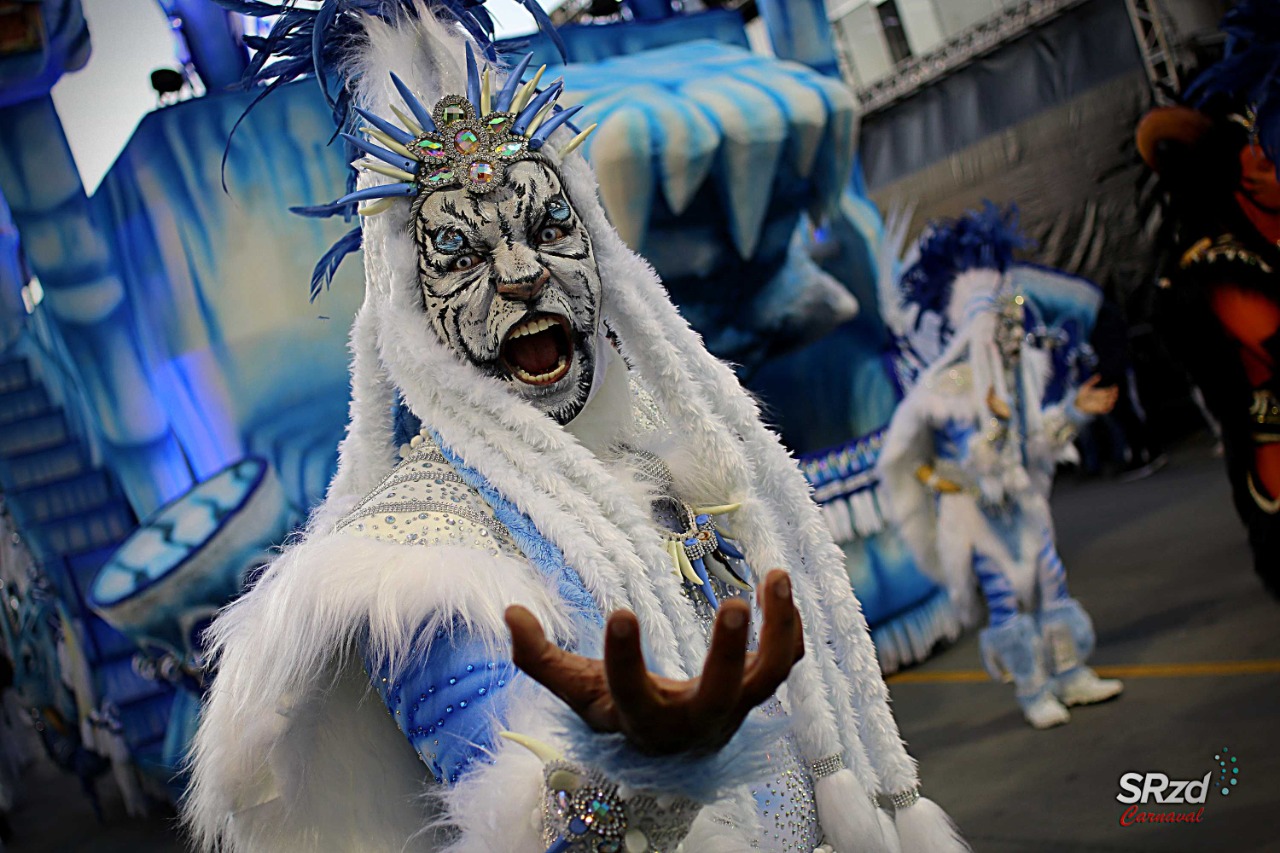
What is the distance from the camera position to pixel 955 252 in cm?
435

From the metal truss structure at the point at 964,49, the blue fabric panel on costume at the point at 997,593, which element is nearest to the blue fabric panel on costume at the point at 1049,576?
the blue fabric panel on costume at the point at 997,593

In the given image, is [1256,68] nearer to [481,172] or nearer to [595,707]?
[481,172]

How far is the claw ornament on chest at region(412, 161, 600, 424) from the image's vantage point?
1.10 m

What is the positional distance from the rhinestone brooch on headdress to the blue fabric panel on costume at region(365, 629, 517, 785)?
1.61 ft

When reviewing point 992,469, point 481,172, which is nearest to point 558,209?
point 481,172

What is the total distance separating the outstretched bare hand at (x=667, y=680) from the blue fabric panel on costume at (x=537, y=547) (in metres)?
0.26

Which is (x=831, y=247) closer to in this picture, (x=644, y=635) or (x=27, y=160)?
(x=27, y=160)

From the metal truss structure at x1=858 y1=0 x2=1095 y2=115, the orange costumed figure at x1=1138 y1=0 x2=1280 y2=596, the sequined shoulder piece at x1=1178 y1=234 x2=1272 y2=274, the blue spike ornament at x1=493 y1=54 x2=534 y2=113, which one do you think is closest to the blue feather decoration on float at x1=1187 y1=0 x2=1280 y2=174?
the orange costumed figure at x1=1138 y1=0 x2=1280 y2=596

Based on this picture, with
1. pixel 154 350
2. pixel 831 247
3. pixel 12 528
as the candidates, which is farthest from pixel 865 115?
pixel 12 528

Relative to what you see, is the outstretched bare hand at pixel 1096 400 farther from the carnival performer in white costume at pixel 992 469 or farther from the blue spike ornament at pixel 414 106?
the blue spike ornament at pixel 414 106

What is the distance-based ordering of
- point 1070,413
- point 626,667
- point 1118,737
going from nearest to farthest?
point 626,667
point 1118,737
point 1070,413

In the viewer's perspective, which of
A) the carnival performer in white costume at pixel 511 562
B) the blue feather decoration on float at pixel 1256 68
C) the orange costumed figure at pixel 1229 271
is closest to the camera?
the carnival performer in white costume at pixel 511 562

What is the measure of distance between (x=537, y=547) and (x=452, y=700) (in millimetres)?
184

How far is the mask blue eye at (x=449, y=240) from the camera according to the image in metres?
1.11
